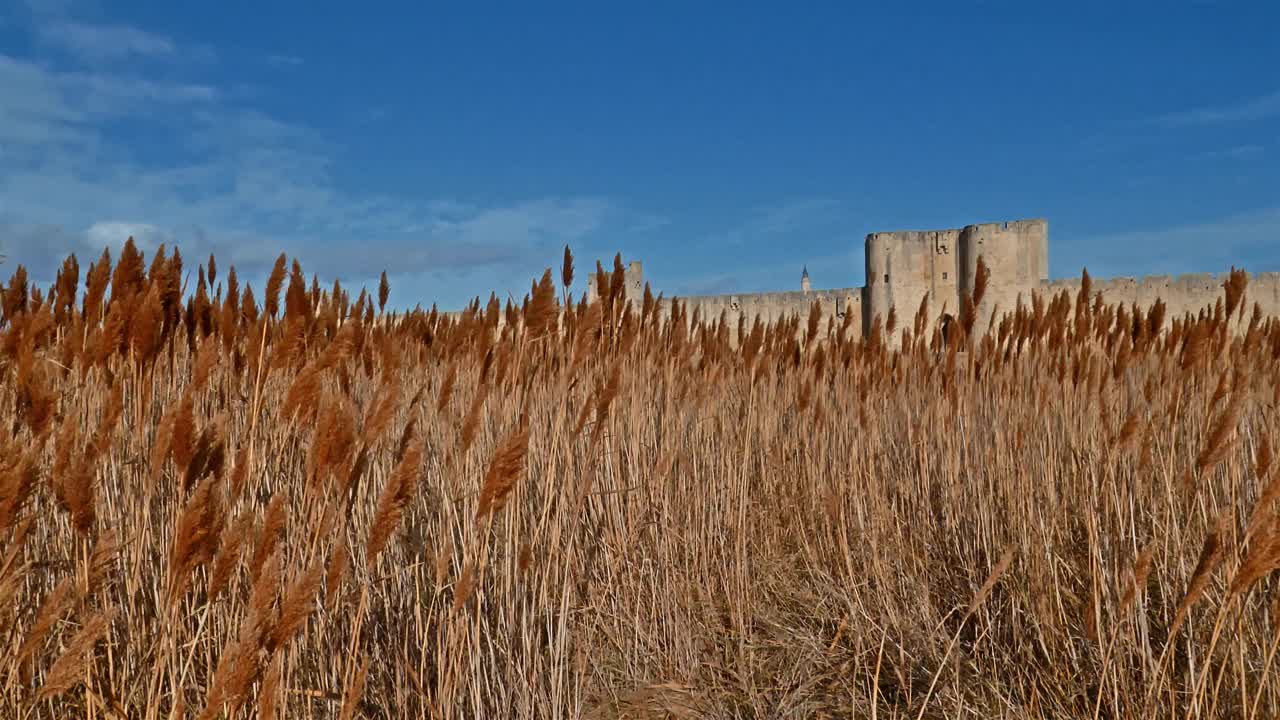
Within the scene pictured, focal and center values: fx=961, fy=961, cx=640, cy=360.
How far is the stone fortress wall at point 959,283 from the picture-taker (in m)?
16.1

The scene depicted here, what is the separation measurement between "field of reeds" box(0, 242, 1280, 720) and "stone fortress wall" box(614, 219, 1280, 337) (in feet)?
41.2

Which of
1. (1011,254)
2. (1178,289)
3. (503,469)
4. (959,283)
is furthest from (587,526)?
(1178,289)

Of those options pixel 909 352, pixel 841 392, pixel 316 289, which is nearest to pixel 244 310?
pixel 316 289

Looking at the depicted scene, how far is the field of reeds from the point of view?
1157mm

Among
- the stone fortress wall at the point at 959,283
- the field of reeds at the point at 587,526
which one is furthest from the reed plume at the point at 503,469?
the stone fortress wall at the point at 959,283

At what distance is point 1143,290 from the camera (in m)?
16.3

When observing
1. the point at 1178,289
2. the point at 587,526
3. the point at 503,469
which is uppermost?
the point at 1178,289

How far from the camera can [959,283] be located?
1688 centimetres

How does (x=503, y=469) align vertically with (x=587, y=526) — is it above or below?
above

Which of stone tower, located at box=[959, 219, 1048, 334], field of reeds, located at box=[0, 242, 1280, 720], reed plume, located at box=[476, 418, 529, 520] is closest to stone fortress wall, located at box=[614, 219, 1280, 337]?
stone tower, located at box=[959, 219, 1048, 334]

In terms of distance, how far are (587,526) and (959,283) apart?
15727 mm

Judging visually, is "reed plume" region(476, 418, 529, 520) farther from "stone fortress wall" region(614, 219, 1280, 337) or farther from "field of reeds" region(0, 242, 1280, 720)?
"stone fortress wall" region(614, 219, 1280, 337)

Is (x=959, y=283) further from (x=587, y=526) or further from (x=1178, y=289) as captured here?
(x=587, y=526)

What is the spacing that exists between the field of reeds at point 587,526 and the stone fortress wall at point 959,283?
41.2 ft
